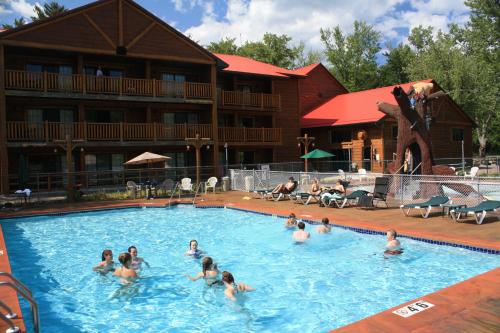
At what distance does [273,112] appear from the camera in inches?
1217

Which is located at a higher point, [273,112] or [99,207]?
[273,112]

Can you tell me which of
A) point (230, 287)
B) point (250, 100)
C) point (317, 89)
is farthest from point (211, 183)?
point (317, 89)

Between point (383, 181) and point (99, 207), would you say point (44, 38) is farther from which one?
point (383, 181)

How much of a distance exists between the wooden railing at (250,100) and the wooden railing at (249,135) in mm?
1662

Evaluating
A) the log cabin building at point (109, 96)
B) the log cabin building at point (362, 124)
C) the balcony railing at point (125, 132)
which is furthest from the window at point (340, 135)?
the balcony railing at point (125, 132)

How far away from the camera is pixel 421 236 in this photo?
9945mm

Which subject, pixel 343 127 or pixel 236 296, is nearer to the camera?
pixel 236 296

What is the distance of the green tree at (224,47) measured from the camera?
56.5m

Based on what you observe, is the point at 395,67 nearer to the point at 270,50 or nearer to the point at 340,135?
the point at 270,50

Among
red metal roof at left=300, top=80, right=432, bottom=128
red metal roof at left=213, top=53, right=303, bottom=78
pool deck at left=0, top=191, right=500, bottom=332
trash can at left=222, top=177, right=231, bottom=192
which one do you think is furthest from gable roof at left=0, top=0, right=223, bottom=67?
red metal roof at left=300, top=80, right=432, bottom=128

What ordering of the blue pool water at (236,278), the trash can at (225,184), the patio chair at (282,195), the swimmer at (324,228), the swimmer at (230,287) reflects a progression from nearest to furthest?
the blue pool water at (236,278)
the swimmer at (230,287)
the swimmer at (324,228)
the patio chair at (282,195)
the trash can at (225,184)

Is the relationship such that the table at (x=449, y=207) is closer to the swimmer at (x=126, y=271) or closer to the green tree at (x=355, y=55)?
the swimmer at (x=126, y=271)

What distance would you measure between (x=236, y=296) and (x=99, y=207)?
11.8 m

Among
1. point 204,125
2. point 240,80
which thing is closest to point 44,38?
point 204,125
